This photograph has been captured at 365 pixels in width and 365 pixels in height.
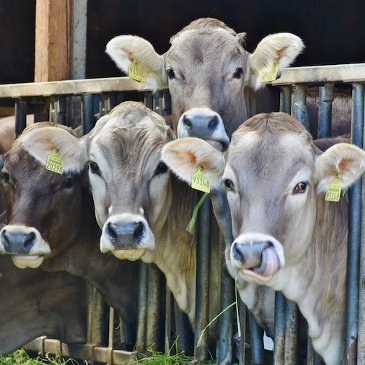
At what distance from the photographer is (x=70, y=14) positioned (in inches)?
300

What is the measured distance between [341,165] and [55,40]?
3.45 meters

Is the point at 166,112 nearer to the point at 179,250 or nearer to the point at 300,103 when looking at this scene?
the point at 179,250

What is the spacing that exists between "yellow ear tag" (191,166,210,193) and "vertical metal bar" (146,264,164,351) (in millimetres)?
1289

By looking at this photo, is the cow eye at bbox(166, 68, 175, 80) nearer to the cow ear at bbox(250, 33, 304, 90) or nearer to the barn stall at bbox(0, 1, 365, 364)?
the barn stall at bbox(0, 1, 365, 364)

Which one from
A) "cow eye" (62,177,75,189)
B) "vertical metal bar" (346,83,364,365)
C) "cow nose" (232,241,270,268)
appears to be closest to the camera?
"cow nose" (232,241,270,268)

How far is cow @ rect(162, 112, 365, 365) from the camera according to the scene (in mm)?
4730

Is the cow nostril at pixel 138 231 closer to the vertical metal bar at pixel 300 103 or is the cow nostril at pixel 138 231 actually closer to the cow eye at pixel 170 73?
the vertical metal bar at pixel 300 103

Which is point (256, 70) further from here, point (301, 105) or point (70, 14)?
point (70, 14)

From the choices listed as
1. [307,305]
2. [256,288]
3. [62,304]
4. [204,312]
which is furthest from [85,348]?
[307,305]

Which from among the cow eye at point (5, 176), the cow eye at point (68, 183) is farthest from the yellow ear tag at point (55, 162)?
the cow eye at point (5, 176)

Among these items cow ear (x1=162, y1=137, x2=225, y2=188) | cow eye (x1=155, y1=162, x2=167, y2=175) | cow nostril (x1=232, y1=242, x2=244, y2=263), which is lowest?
cow nostril (x1=232, y1=242, x2=244, y2=263)

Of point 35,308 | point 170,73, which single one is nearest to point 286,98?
point 170,73

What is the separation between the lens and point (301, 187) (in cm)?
490

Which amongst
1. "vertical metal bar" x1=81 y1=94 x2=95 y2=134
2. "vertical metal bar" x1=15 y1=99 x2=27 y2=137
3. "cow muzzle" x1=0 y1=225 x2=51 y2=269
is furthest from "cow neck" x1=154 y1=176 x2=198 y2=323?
"vertical metal bar" x1=15 y1=99 x2=27 y2=137
